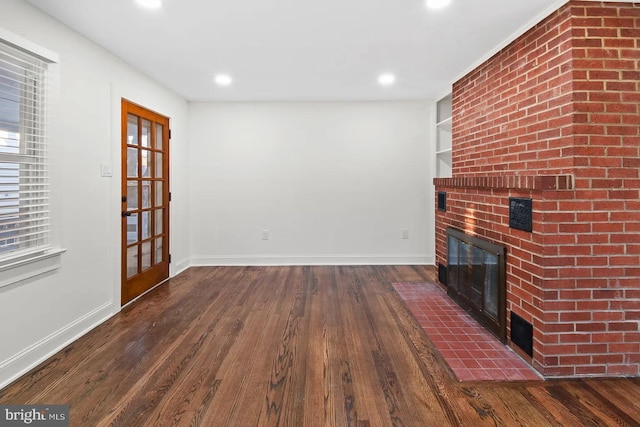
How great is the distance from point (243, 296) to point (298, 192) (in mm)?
1856

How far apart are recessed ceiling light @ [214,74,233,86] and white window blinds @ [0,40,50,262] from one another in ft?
5.47

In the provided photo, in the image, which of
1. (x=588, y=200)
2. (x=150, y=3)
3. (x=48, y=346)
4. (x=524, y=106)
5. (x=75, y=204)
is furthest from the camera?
(x=75, y=204)

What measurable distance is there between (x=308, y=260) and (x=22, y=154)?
3487mm

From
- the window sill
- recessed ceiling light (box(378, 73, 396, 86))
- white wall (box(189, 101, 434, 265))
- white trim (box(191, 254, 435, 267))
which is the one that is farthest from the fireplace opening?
the window sill

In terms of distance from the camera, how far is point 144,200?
3850mm

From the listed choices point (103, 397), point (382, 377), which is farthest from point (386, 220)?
point (103, 397)

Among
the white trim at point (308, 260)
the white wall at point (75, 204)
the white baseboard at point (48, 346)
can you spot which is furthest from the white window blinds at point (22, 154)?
the white trim at point (308, 260)

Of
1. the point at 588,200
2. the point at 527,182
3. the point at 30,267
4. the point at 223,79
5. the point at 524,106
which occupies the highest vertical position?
the point at 223,79

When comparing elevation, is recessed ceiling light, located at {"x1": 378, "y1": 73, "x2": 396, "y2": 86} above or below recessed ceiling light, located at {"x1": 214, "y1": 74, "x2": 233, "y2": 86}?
above

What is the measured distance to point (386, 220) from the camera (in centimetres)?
504

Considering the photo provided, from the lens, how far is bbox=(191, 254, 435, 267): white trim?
504 centimetres

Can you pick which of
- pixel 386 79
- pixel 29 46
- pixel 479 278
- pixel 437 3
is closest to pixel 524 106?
pixel 437 3

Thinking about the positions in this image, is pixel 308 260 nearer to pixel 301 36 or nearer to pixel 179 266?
pixel 179 266

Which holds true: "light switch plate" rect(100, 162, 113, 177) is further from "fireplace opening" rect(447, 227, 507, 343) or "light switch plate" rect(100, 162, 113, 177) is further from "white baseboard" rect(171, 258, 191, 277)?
"fireplace opening" rect(447, 227, 507, 343)
